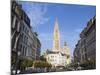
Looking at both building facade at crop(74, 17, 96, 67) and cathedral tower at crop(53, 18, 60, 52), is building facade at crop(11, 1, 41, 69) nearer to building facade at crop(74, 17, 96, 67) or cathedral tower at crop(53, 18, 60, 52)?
cathedral tower at crop(53, 18, 60, 52)

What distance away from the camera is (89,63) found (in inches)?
81.5

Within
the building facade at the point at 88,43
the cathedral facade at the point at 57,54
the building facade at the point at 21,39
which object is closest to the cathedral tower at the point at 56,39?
the cathedral facade at the point at 57,54

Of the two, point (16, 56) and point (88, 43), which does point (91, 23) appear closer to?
point (88, 43)

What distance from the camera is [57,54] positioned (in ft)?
6.47

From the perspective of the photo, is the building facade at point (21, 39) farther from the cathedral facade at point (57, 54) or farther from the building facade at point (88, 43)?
the building facade at point (88, 43)

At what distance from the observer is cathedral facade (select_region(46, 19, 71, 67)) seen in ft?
6.40

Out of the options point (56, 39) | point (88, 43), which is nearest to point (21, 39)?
point (56, 39)

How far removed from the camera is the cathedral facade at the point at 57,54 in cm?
195

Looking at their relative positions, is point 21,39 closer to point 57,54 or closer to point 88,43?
point 57,54

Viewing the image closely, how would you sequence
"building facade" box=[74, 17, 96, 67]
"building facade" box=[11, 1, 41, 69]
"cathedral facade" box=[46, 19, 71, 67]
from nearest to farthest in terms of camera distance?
"building facade" box=[11, 1, 41, 69]
"cathedral facade" box=[46, 19, 71, 67]
"building facade" box=[74, 17, 96, 67]

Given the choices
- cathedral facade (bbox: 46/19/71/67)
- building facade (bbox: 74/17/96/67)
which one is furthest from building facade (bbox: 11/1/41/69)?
building facade (bbox: 74/17/96/67)

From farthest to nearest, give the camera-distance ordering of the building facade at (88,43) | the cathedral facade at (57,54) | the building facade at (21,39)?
the building facade at (88,43) → the cathedral facade at (57,54) → the building facade at (21,39)
